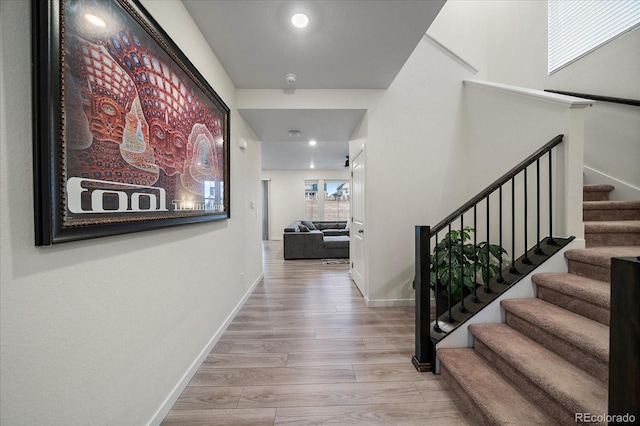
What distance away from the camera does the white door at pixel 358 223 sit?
3.16 meters

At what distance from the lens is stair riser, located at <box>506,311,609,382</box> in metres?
1.13

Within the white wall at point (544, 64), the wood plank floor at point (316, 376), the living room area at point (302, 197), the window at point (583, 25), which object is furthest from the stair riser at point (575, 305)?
the living room area at point (302, 197)

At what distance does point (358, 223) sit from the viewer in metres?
3.45

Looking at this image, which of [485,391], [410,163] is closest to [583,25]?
[410,163]

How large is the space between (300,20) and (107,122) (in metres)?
1.53

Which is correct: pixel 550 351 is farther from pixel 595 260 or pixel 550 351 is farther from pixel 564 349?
pixel 595 260

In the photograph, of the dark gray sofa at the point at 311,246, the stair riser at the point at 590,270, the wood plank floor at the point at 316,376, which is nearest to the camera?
the wood plank floor at the point at 316,376

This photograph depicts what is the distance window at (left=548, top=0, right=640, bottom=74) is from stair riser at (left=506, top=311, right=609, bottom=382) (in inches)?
118

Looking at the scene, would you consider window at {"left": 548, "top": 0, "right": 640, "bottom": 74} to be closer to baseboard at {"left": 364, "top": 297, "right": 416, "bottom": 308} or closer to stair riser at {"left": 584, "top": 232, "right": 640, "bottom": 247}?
stair riser at {"left": 584, "top": 232, "right": 640, "bottom": 247}

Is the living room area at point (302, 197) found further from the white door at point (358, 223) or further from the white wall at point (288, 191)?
the white door at point (358, 223)

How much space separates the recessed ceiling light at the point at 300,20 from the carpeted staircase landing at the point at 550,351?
2.54m

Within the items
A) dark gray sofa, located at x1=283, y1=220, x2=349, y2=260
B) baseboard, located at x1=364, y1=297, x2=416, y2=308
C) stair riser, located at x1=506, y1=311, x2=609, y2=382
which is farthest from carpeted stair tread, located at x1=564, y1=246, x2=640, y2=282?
dark gray sofa, located at x1=283, y1=220, x2=349, y2=260

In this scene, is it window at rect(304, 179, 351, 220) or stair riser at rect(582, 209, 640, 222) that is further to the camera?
window at rect(304, 179, 351, 220)

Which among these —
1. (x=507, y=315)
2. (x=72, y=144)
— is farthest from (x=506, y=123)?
(x=72, y=144)
